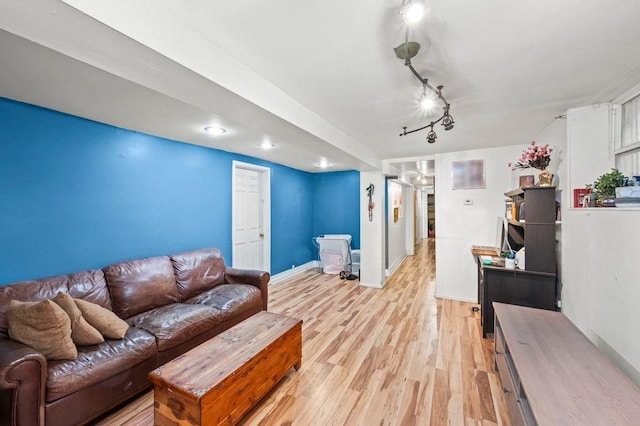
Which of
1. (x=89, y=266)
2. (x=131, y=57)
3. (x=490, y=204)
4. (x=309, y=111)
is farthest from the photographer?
(x=490, y=204)

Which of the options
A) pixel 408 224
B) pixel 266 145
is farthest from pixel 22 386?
pixel 408 224

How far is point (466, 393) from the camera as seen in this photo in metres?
1.97

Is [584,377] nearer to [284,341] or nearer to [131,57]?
[284,341]

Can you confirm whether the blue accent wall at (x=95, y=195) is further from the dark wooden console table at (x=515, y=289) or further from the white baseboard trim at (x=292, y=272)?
the dark wooden console table at (x=515, y=289)

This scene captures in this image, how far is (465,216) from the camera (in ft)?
13.1

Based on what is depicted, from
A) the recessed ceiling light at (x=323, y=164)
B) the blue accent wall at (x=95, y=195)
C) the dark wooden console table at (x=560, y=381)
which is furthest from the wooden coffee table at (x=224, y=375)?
the recessed ceiling light at (x=323, y=164)

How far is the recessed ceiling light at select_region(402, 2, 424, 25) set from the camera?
1.04 meters

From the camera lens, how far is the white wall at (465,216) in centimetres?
381

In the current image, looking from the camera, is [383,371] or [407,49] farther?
[383,371]

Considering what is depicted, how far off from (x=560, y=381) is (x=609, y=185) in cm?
152

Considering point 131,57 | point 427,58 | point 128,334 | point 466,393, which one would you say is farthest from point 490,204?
point 128,334

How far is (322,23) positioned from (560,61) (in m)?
1.60

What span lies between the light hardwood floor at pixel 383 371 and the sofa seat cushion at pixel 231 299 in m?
0.67

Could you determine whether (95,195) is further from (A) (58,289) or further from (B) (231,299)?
(B) (231,299)
